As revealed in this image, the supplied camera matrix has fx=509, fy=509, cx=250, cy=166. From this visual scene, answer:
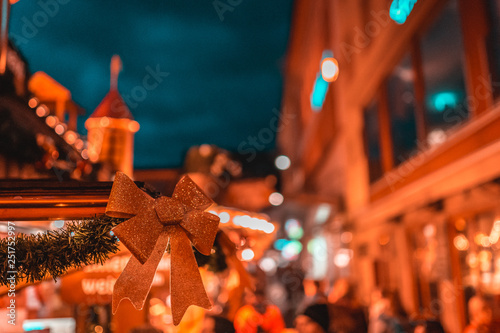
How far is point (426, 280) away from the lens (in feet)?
40.7

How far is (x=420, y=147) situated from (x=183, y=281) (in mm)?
11375

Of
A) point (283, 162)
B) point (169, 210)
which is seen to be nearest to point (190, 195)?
point (169, 210)

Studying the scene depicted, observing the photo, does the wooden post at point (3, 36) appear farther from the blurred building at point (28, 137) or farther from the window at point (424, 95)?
the window at point (424, 95)

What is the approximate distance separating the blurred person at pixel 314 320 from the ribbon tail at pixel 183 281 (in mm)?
3955

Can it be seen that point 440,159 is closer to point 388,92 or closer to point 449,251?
point 449,251

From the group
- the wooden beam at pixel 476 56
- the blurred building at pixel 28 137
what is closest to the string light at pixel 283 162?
the wooden beam at pixel 476 56

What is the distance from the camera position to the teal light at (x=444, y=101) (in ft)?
34.4

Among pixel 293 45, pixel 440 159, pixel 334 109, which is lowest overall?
pixel 440 159

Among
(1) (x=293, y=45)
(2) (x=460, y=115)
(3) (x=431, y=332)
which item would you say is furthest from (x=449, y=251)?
(1) (x=293, y=45)

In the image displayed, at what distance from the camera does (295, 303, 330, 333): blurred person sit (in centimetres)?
612

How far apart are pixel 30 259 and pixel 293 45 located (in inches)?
1612

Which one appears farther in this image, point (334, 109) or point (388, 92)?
point (334, 109)

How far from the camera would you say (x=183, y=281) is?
2.50m

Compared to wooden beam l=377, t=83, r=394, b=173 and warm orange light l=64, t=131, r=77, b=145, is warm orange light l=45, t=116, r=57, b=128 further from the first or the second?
wooden beam l=377, t=83, r=394, b=173
